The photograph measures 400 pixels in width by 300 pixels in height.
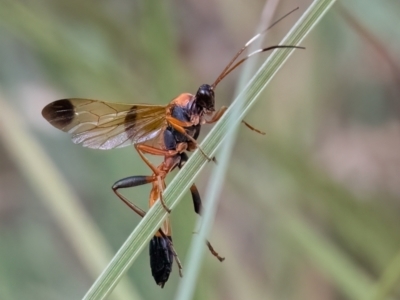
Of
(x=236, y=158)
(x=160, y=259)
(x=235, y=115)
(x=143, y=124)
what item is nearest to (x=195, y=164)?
(x=235, y=115)

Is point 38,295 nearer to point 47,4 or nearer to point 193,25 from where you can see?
point 47,4

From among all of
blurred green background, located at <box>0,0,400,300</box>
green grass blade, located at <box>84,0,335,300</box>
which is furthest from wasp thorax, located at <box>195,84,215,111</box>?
green grass blade, located at <box>84,0,335,300</box>

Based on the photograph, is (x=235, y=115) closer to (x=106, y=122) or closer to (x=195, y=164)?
(x=195, y=164)

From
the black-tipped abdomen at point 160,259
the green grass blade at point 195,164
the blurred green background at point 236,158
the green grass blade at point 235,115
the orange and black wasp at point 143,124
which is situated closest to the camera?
the green grass blade at point 235,115

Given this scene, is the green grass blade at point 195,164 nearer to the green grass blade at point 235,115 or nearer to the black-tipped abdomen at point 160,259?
the green grass blade at point 235,115

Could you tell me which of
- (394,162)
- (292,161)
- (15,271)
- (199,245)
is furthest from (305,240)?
(15,271)

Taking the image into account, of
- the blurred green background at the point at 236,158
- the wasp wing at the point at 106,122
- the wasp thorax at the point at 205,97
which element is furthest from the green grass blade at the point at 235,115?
the blurred green background at the point at 236,158

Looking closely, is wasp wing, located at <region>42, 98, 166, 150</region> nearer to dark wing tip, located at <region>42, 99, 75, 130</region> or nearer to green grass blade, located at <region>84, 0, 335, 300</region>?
dark wing tip, located at <region>42, 99, 75, 130</region>

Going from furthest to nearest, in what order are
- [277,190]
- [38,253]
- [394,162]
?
[38,253] < [394,162] < [277,190]
